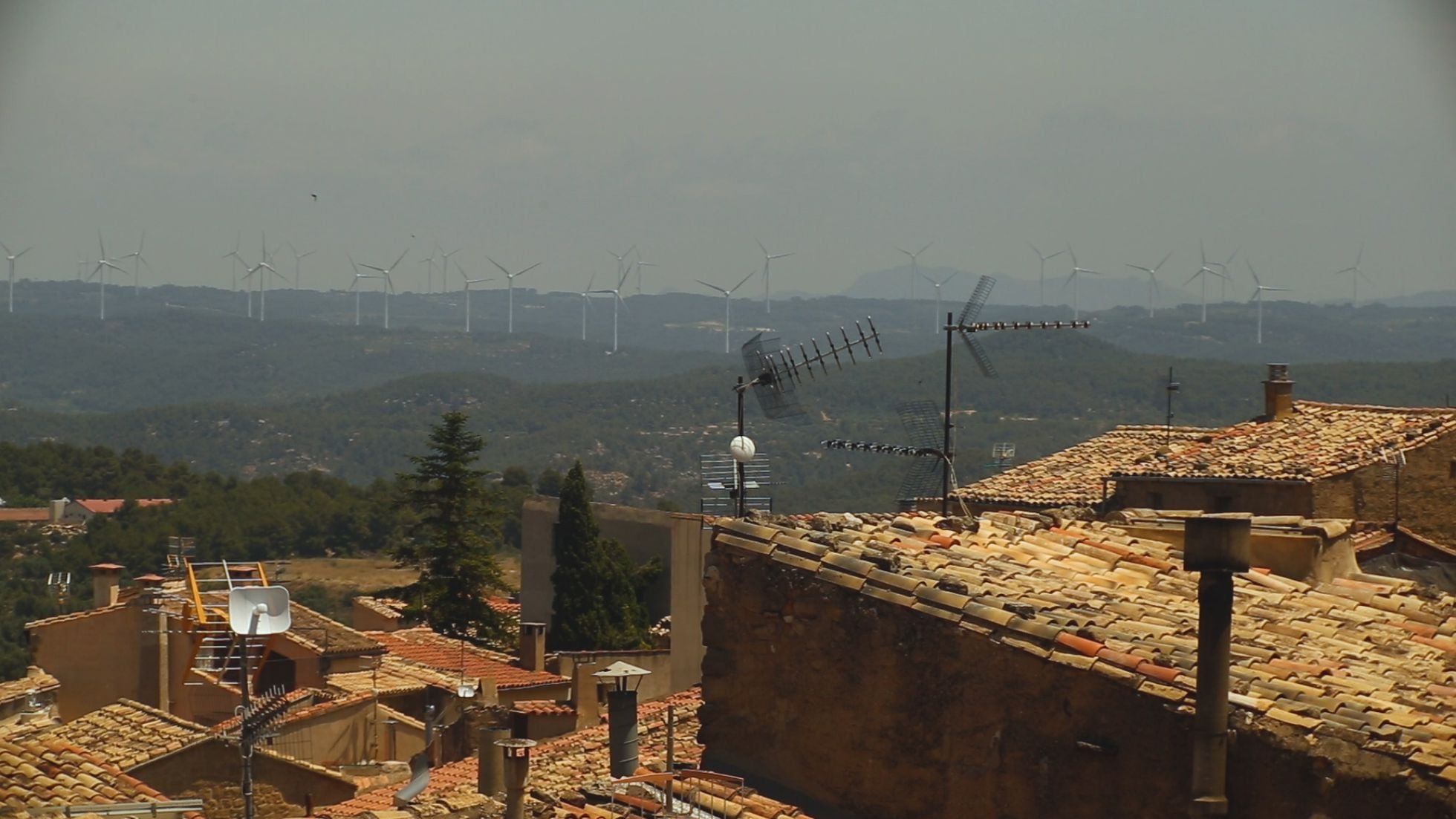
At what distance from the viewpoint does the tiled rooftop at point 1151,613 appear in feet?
25.3

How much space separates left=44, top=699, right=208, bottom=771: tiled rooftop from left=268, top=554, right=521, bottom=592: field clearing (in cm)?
3807

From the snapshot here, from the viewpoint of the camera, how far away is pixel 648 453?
142750 mm

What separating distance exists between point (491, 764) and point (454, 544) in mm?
28110

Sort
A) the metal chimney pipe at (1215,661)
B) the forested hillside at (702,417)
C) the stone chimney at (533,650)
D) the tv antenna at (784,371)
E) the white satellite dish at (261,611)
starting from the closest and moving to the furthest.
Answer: the metal chimney pipe at (1215,661) < the white satellite dish at (261,611) < the tv antenna at (784,371) < the stone chimney at (533,650) < the forested hillside at (702,417)

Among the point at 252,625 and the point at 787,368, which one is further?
the point at 787,368

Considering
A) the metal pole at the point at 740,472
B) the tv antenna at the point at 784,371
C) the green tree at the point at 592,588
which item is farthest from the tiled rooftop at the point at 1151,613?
the green tree at the point at 592,588

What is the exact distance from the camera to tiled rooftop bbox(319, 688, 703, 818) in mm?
12836

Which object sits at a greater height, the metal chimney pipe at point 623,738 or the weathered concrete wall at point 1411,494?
the weathered concrete wall at point 1411,494

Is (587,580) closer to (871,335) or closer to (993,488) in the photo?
(993,488)

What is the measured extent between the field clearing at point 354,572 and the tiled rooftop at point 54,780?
45.1 metres

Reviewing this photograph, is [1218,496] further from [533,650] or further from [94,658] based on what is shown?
[94,658]

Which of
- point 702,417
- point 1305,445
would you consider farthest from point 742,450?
point 702,417

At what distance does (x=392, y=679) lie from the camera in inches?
878

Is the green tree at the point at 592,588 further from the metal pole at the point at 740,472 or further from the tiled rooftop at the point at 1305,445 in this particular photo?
the metal pole at the point at 740,472
